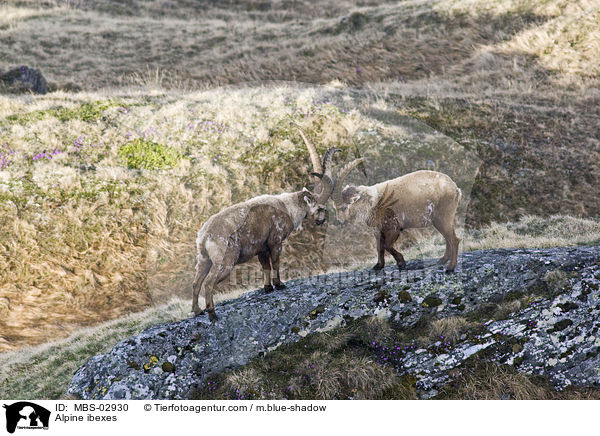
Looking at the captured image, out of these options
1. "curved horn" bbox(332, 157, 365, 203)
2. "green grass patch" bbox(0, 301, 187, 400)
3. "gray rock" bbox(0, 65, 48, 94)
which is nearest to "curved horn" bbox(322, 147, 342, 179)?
"curved horn" bbox(332, 157, 365, 203)

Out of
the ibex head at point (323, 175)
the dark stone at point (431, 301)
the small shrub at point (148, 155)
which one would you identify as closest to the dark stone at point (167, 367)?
the ibex head at point (323, 175)

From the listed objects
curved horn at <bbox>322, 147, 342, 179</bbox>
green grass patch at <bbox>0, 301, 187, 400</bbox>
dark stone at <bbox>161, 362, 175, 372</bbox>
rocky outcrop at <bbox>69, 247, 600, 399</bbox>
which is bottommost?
green grass patch at <bbox>0, 301, 187, 400</bbox>

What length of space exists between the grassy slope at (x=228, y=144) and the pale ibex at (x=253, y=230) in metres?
3.32

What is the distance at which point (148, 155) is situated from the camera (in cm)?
1591

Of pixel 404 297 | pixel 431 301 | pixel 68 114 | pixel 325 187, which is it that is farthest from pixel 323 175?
pixel 68 114

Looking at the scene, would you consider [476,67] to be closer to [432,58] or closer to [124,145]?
[432,58]

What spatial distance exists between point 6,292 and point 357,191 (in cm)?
927

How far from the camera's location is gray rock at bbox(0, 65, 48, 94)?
28125mm

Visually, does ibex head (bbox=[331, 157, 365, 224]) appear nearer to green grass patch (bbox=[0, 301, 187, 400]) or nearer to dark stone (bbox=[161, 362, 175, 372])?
dark stone (bbox=[161, 362, 175, 372])

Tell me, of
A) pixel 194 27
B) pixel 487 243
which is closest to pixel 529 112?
pixel 487 243
